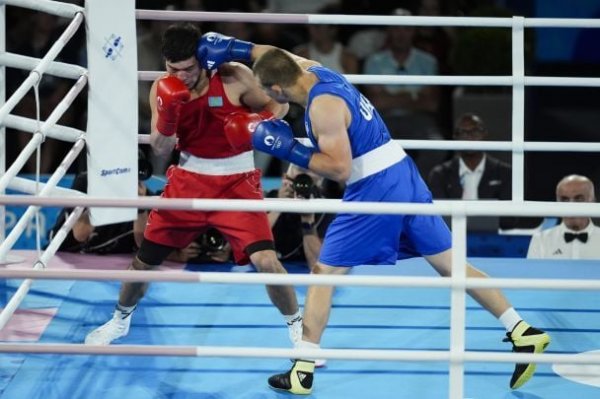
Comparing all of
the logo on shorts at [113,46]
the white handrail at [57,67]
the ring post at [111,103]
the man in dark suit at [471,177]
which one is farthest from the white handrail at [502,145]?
the man in dark suit at [471,177]

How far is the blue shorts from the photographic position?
15.2 ft

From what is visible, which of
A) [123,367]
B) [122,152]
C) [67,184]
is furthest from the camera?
[67,184]

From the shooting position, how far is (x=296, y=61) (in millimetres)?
4602

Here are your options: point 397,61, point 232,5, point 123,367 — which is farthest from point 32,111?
point 123,367

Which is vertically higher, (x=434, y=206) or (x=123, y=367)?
(x=434, y=206)

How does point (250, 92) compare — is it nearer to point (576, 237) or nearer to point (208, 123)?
point (208, 123)

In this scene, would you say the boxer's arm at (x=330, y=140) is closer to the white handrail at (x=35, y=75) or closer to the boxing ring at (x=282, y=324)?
the boxing ring at (x=282, y=324)

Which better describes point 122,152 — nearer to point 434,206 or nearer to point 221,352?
point 221,352

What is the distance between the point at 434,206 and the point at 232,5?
5.82 meters

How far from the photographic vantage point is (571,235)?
657cm

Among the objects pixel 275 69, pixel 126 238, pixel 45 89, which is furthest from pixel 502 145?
pixel 45 89

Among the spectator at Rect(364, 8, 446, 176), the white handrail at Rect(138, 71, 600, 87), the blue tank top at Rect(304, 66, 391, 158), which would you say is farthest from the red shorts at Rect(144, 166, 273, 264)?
the spectator at Rect(364, 8, 446, 176)

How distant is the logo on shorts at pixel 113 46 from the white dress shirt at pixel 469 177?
2.80 metres

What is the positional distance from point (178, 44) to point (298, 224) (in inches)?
67.9
